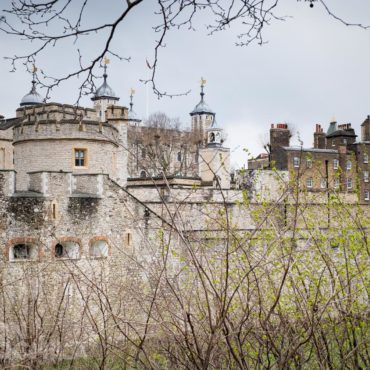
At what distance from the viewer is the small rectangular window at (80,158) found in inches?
845

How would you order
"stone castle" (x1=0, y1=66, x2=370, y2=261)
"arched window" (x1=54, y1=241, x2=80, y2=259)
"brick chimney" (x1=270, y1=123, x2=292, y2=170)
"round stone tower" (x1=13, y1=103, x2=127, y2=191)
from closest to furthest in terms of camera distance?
"stone castle" (x1=0, y1=66, x2=370, y2=261) < "arched window" (x1=54, y1=241, x2=80, y2=259) < "round stone tower" (x1=13, y1=103, x2=127, y2=191) < "brick chimney" (x1=270, y1=123, x2=292, y2=170)

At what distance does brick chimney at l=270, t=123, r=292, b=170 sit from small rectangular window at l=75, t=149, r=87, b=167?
20.3 metres

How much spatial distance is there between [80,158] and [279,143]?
21.1 metres

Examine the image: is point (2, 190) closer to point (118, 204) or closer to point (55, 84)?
point (118, 204)

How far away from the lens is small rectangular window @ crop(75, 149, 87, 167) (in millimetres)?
21469

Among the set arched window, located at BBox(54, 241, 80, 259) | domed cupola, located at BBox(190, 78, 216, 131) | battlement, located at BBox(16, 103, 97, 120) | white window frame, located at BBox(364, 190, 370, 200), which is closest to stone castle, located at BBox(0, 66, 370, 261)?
arched window, located at BBox(54, 241, 80, 259)

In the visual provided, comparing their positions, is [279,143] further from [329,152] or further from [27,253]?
[27,253]

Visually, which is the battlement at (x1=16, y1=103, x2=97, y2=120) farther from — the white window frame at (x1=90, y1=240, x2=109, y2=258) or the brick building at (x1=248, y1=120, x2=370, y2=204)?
the brick building at (x1=248, y1=120, x2=370, y2=204)

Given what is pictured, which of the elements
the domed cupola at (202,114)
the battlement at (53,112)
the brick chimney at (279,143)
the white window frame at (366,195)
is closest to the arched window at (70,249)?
the battlement at (53,112)

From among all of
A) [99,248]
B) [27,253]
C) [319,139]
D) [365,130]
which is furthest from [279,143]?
[27,253]

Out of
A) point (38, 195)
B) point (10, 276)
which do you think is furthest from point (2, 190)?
point (10, 276)

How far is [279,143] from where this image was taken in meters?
40.8

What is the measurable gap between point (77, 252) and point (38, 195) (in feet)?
5.88

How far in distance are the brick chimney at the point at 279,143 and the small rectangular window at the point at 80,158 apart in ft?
66.7
